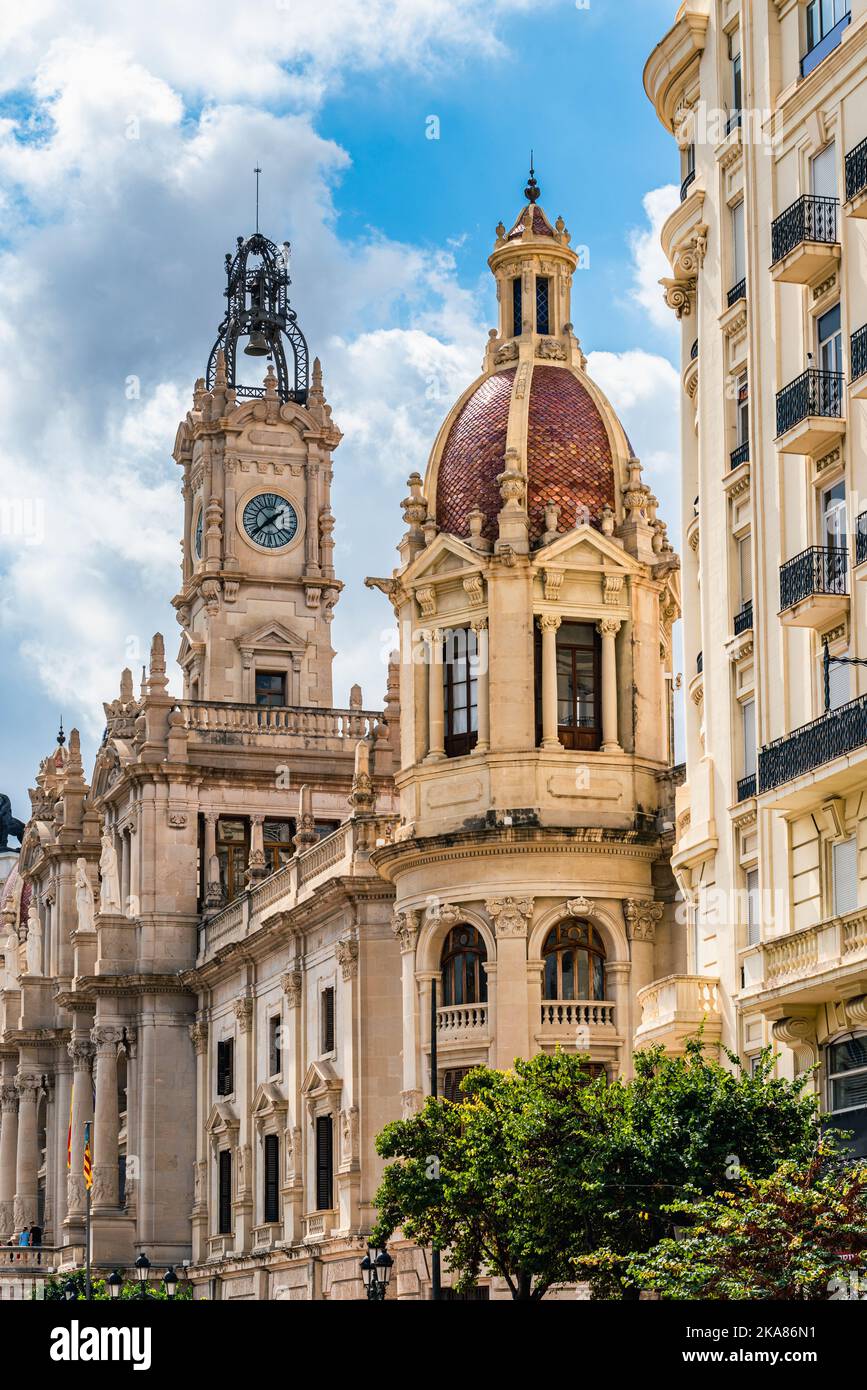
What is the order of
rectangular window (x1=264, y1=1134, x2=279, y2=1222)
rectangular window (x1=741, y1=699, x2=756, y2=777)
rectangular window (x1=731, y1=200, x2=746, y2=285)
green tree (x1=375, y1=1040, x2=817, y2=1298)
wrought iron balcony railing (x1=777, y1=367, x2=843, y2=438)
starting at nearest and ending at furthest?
1. green tree (x1=375, y1=1040, x2=817, y2=1298)
2. wrought iron balcony railing (x1=777, y1=367, x2=843, y2=438)
3. rectangular window (x1=741, y1=699, x2=756, y2=777)
4. rectangular window (x1=731, y1=200, x2=746, y2=285)
5. rectangular window (x1=264, y1=1134, x2=279, y2=1222)

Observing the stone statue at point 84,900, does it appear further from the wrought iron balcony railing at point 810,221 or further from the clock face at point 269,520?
the wrought iron balcony railing at point 810,221

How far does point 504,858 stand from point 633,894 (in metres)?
3.08

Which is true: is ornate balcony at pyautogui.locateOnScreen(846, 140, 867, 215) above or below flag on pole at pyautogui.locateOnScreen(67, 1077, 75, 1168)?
above

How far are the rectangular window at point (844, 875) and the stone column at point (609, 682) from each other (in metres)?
17.1

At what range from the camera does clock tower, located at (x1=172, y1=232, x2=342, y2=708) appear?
91.4 meters

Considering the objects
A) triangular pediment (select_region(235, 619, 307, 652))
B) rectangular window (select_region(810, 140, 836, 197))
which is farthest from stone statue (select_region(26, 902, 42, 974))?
rectangular window (select_region(810, 140, 836, 197))

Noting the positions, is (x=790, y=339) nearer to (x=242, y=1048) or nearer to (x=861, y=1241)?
(x=861, y=1241)

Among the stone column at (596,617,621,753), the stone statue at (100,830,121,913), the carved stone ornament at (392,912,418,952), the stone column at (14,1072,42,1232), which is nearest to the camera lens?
the stone column at (596,617,621,753)

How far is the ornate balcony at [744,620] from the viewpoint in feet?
147

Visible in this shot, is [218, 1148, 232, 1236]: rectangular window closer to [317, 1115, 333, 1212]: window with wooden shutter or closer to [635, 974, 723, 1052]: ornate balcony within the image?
[317, 1115, 333, 1212]: window with wooden shutter

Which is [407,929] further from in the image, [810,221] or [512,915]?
[810,221]

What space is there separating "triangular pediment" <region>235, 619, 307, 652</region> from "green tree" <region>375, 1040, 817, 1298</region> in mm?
44766

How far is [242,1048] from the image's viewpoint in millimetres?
74562
